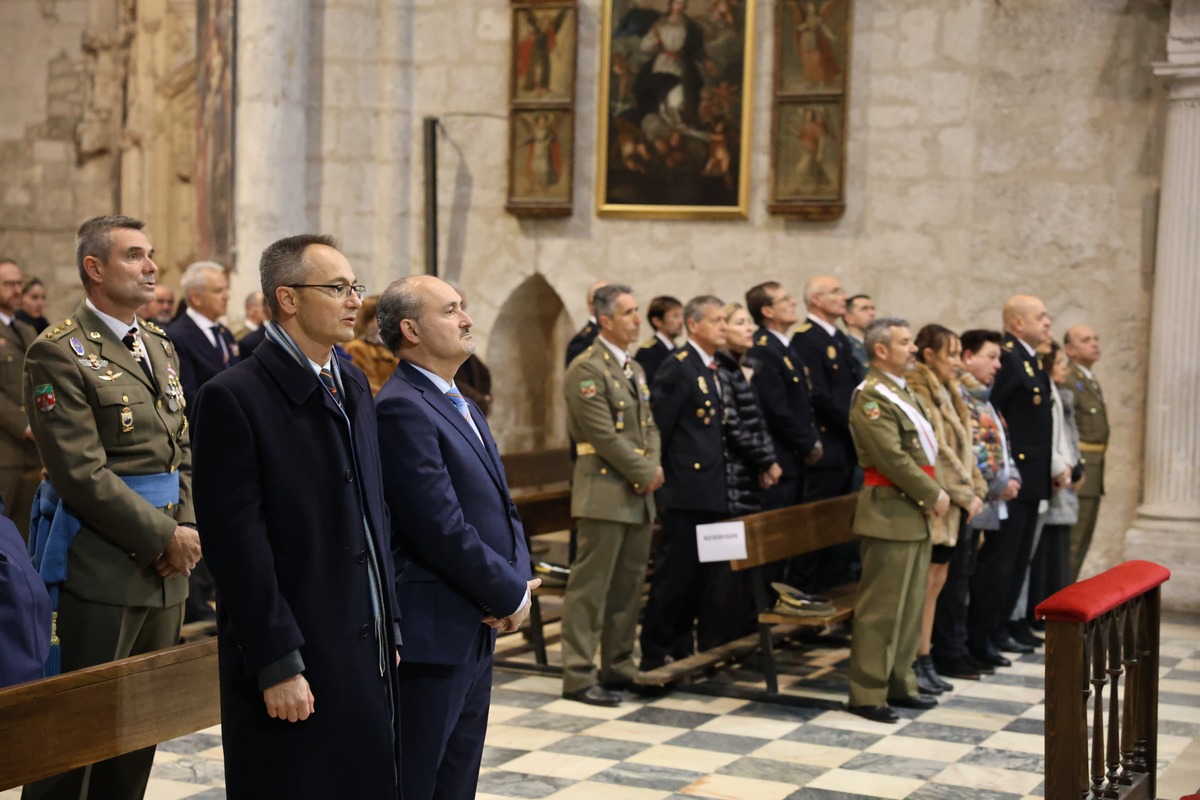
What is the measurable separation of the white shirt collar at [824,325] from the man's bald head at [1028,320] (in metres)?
0.97

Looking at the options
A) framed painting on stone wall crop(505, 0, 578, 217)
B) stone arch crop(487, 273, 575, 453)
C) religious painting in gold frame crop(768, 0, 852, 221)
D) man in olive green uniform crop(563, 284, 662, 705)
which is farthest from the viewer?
stone arch crop(487, 273, 575, 453)

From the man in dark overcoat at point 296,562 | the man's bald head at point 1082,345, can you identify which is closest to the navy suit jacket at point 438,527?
the man in dark overcoat at point 296,562

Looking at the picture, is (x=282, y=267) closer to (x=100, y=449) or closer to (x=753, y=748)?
(x=100, y=449)

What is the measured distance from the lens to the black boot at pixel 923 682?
22.6 feet

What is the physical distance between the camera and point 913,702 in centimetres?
666

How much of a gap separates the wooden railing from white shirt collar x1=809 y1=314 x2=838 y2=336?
11.6 feet

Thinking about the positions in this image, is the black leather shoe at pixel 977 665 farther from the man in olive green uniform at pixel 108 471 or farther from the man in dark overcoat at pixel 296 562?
the man in dark overcoat at pixel 296 562

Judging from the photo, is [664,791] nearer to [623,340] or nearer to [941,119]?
[623,340]

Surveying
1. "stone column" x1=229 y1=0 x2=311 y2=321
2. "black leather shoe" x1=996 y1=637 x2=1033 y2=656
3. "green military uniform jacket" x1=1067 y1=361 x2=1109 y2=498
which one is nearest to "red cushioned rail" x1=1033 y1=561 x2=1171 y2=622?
"black leather shoe" x1=996 y1=637 x2=1033 y2=656

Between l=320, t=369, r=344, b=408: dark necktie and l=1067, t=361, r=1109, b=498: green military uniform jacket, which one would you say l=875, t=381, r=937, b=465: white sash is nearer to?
l=1067, t=361, r=1109, b=498: green military uniform jacket

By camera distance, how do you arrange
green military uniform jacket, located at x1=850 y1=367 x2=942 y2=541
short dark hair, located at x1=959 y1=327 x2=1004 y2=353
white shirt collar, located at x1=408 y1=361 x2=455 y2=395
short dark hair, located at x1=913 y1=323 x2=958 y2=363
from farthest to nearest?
short dark hair, located at x1=959 y1=327 x2=1004 y2=353
short dark hair, located at x1=913 y1=323 x2=958 y2=363
green military uniform jacket, located at x1=850 y1=367 x2=942 y2=541
white shirt collar, located at x1=408 y1=361 x2=455 y2=395

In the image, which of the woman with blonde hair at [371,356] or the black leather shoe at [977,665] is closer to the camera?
the woman with blonde hair at [371,356]

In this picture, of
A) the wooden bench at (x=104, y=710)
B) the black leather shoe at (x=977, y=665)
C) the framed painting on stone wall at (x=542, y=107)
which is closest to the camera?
the wooden bench at (x=104, y=710)

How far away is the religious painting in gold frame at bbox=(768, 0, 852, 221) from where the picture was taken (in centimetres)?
1045
